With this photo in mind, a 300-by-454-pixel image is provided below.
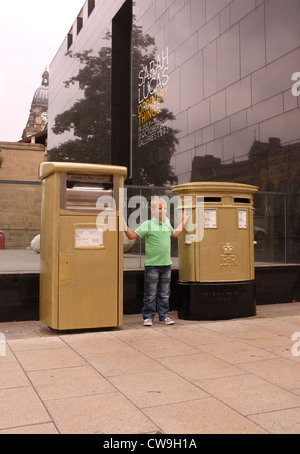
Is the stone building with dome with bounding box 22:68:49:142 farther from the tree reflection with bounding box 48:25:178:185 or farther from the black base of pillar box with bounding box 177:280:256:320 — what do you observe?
the black base of pillar box with bounding box 177:280:256:320

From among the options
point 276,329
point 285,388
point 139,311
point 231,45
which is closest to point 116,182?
point 139,311

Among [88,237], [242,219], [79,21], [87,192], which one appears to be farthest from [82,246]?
[79,21]

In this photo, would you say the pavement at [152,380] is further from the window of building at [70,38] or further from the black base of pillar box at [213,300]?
the window of building at [70,38]

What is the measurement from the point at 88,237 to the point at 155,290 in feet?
3.96

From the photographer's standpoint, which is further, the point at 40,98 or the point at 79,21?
the point at 40,98

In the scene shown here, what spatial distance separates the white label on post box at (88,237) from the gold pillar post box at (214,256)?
1422mm

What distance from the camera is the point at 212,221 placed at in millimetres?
6531

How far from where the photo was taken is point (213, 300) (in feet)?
21.2

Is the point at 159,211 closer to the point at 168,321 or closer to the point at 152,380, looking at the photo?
the point at 168,321

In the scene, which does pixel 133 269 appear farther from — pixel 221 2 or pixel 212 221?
pixel 221 2

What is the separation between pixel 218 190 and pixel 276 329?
2.01 meters

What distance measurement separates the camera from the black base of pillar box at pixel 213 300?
643cm

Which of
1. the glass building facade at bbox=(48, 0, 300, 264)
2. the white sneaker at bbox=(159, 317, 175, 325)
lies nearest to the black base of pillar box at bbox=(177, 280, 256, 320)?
the white sneaker at bbox=(159, 317, 175, 325)

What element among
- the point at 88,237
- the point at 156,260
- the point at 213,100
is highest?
the point at 213,100
